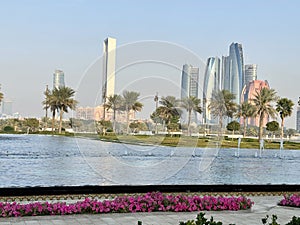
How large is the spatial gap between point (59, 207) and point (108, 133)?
727 cm

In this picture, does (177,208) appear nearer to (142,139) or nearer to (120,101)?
(120,101)

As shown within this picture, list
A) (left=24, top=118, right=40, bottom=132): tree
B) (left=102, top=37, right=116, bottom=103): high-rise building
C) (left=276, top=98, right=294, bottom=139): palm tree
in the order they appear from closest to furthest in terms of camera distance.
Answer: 1. (left=102, top=37, right=116, bottom=103): high-rise building
2. (left=276, top=98, right=294, bottom=139): palm tree
3. (left=24, top=118, right=40, bottom=132): tree

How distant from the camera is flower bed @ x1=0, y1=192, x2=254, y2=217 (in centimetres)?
844

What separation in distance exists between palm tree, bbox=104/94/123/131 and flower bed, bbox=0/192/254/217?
11.7 ft

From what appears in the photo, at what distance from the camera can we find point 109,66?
11359 millimetres

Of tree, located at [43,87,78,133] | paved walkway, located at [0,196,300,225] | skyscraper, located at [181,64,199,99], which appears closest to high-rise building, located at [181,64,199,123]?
skyscraper, located at [181,64,199,99]

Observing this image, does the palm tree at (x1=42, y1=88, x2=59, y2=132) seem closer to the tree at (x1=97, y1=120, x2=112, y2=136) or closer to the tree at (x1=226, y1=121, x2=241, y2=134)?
the tree at (x1=226, y1=121, x2=241, y2=134)

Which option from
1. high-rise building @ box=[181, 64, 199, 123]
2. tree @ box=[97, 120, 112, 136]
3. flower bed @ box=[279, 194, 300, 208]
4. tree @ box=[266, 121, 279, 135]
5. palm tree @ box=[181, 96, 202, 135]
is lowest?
flower bed @ box=[279, 194, 300, 208]

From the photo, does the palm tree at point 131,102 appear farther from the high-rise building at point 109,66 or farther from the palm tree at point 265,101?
the palm tree at point 265,101

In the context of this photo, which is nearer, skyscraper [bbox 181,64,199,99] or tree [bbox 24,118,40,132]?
skyscraper [bbox 181,64,199,99]

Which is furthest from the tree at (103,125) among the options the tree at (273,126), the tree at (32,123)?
the tree at (32,123)

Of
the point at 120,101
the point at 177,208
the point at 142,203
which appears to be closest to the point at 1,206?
the point at 142,203

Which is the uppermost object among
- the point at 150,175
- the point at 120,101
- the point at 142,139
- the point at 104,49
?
the point at 104,49

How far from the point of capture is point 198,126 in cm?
1716
